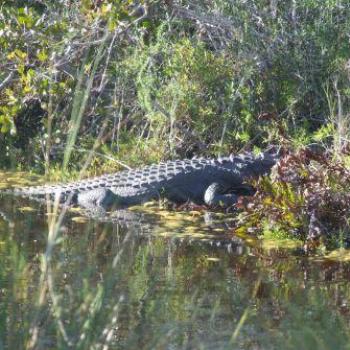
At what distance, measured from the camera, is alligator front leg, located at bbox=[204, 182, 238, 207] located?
985 centimetres

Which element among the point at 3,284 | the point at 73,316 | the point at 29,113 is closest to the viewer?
the point at 73,316

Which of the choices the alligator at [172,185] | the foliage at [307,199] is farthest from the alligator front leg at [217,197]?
the foliage at [307,199]

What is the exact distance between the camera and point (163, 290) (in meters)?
6.56

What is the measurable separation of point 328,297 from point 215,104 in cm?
448

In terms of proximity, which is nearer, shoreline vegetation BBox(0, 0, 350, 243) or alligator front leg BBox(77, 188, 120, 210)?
alligator front leg BBox(77, 188, 120, 210)

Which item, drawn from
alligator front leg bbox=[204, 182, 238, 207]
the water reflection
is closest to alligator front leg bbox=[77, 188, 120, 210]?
the water reflection

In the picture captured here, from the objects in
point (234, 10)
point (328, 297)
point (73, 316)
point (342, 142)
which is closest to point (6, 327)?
point (73, 316)

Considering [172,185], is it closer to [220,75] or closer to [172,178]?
[172,178]

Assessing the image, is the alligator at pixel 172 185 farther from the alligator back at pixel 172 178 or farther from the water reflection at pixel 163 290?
the water reflection at pixel 163 290

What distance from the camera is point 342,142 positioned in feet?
29.9

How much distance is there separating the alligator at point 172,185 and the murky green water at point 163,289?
21.4 inches

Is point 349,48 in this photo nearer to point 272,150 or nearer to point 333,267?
point 272,150

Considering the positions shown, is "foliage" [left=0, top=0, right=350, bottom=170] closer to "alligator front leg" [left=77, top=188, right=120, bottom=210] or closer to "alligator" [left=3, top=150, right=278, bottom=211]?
"alligator" [left=3, top=150, right=278, bottom=211]

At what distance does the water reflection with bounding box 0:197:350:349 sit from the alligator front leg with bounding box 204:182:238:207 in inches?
22.5
